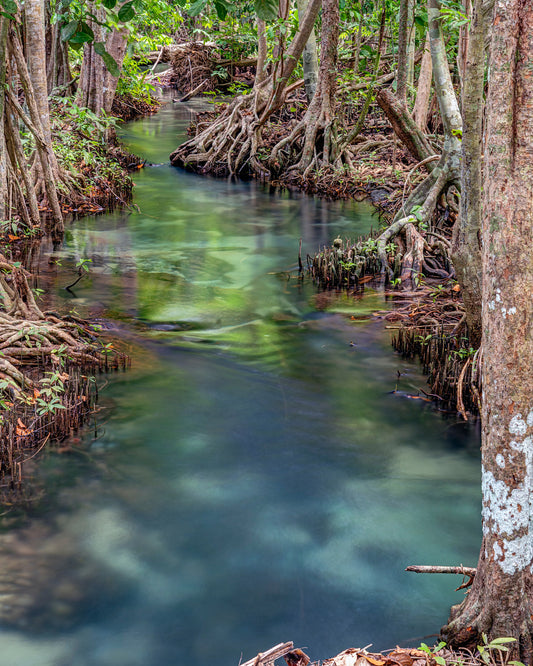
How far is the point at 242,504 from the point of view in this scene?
522 centimetres

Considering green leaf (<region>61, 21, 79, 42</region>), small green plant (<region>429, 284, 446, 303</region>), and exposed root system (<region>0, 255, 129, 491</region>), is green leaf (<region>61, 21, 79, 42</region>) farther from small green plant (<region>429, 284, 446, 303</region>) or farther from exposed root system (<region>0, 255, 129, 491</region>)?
small green plant (<region>429, 284, 446, 303</region>)

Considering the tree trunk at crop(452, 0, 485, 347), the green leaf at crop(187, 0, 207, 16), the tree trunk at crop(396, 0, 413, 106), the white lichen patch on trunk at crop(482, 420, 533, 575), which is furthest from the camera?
the tree trunk at crop(396, 0, 413, 106)

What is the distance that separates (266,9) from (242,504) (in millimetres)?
3180

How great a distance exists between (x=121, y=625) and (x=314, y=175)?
13.1m

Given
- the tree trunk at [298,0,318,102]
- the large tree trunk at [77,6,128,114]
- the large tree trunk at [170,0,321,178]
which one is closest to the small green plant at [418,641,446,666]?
the large tree trunk at [77,6,128,114]

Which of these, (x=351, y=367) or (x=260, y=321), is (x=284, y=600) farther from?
(x=260, y=321)

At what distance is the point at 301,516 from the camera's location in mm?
5098

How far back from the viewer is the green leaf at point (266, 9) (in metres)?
3.70

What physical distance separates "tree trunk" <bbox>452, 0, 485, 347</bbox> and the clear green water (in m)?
1.28

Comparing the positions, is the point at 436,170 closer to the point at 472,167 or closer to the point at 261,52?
the point at 472,167

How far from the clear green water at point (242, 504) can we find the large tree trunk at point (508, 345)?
1.21m

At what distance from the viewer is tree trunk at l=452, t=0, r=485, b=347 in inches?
233

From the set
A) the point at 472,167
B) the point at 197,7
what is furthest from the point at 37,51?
the point at 197,7

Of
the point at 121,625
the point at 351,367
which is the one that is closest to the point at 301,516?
the point at 121,625
